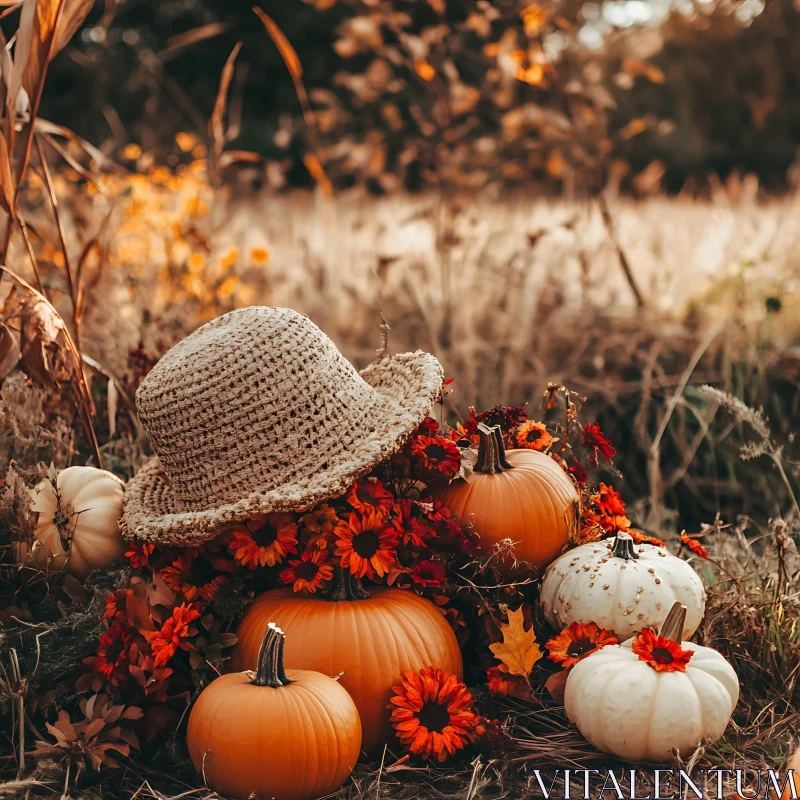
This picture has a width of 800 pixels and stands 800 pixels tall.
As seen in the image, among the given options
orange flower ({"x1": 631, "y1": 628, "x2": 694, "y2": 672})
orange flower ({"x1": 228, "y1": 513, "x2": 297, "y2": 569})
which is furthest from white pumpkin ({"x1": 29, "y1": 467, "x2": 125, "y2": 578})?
orange flower ({"x1": 631, "y1": 628, "x2": 694, "y2": 672})

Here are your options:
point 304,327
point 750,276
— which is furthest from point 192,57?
point 304,327

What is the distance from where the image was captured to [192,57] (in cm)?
1406

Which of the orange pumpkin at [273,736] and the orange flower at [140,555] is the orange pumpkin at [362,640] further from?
the orange flower at [140,555]

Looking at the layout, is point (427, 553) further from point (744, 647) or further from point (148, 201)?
point (148, 201)

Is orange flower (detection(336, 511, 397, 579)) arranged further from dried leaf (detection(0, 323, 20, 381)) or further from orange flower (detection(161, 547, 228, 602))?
dried leaf (detection(0, 323, 20, 381))

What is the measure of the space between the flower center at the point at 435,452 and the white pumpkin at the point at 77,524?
2.64 feet

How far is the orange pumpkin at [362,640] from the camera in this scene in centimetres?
191

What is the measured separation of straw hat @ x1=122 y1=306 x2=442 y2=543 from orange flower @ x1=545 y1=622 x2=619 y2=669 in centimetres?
58

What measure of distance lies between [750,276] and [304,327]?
3.36 metres

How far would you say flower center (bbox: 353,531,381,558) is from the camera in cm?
200

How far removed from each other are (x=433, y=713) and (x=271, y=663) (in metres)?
0.38

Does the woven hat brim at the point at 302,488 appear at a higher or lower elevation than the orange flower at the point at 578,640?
higher

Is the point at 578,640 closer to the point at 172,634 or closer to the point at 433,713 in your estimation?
the point at 433,713

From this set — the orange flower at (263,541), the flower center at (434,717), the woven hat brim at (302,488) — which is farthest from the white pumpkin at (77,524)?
the flower center at (434,717)
